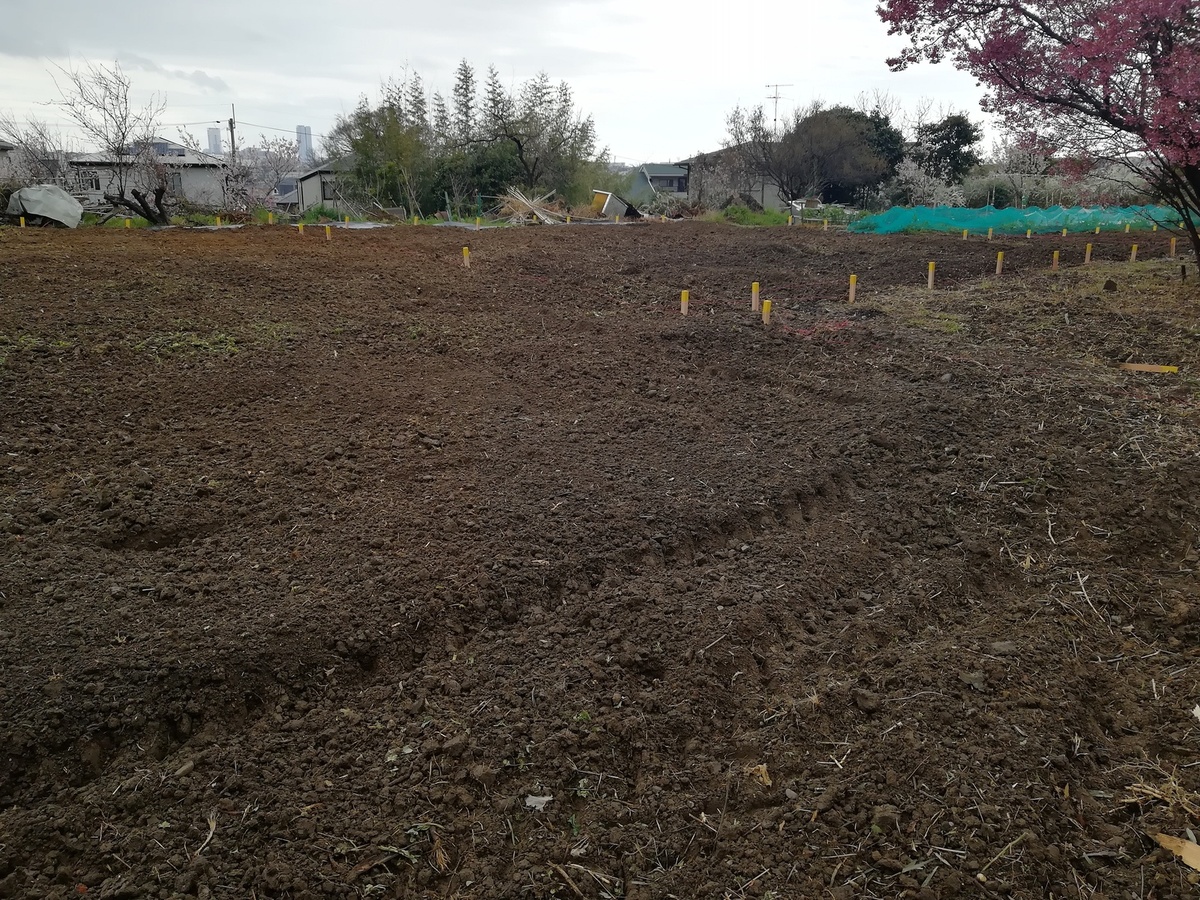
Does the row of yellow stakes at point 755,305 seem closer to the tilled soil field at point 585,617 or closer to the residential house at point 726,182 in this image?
the tilled soil field at point 585,617

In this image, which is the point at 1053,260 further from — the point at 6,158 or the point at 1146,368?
the point at 6,158

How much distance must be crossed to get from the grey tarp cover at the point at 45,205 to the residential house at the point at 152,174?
171cm

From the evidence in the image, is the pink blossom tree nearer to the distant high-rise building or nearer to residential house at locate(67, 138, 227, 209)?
residential house at locate(67, 138, 227, 209)

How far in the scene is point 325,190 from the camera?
3095 cm

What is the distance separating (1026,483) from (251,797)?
154 inches

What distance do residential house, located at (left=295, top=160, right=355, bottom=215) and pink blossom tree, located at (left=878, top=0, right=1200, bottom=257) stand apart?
17564 millimetres

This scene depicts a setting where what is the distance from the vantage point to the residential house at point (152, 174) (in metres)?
18.0

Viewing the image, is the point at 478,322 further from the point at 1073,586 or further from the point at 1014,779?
the point at 1014,779

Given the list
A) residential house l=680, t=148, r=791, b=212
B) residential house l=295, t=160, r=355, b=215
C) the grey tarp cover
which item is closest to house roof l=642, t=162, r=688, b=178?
residential house l=680, t=148, r=791, b=212

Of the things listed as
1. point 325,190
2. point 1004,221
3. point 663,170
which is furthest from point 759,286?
point 663,170

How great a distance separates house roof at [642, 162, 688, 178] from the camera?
5844cm

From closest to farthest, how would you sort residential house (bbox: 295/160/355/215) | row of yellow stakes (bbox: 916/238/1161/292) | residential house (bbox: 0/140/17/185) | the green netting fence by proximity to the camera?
row of yellow stakes (bbox: 916/238/1161/292) → the green netting fence → residential house (bbox: 0/140/17/185) → residential house (bbox: 295/160/355/215)

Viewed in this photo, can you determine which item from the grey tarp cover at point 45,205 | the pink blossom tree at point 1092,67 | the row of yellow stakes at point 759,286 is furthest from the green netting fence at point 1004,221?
the grey tarp cover at point 45,205

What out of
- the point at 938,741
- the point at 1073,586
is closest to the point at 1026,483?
the point at 1073,586
